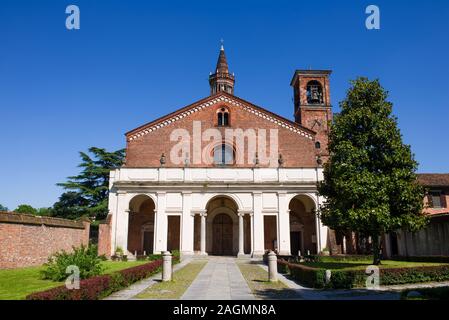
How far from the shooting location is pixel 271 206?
30516 mm

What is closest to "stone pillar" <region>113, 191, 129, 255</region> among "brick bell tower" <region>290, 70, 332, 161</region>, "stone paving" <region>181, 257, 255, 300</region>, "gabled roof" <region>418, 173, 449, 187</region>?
"stone paving" <region>181, 257, 255, 300</region>

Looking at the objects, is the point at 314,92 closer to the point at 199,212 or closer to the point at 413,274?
the point at 199,212

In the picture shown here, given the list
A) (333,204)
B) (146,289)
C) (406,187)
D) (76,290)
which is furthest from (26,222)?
(406,187)

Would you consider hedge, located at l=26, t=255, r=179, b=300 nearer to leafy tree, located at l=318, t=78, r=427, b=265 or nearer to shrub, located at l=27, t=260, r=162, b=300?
shrub, located at l=27, t=260, r=162, b=300

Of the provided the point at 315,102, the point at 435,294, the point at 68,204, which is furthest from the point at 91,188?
the point at 435,294

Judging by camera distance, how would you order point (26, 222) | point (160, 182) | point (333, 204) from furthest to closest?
1. point (160, 182)
2. point (26, 222)
3. point (333, 204)

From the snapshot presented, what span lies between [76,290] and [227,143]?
25.9 meters

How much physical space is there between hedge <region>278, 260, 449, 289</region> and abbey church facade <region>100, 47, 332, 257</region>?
48.4 feet

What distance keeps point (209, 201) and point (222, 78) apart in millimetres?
23086

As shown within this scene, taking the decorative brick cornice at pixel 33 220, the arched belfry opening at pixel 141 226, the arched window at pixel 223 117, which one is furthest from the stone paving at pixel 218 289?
the arched window at pixel 223 117

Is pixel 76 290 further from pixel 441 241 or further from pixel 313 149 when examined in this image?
pixel 313 149

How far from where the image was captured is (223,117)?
35.5 metres

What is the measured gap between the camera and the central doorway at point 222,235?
33031 millimetres

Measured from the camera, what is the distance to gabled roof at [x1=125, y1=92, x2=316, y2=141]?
113ft
